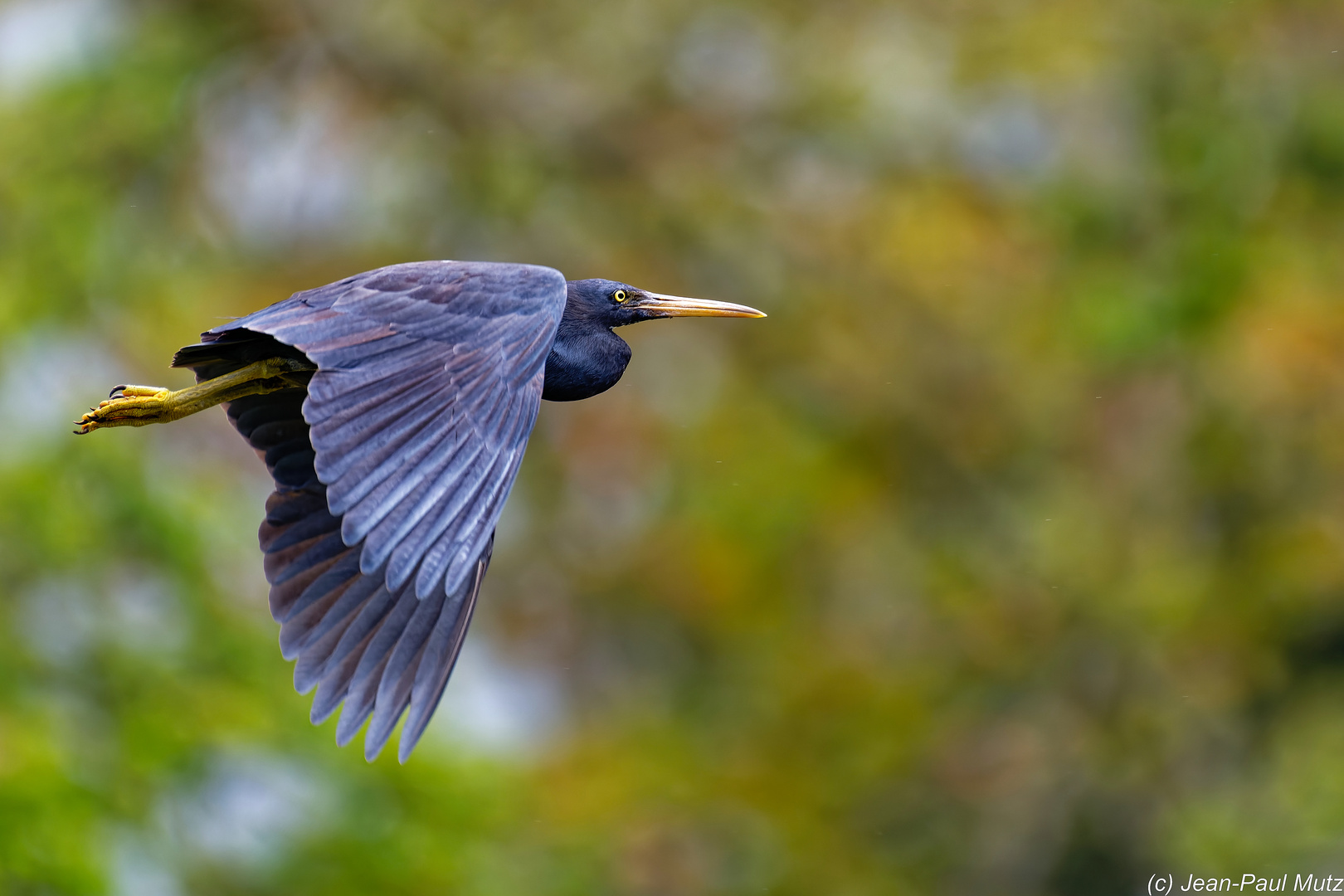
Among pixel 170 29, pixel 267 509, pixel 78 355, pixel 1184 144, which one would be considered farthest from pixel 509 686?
pixel 267 509

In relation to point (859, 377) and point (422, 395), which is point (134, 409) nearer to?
point (422, 395)

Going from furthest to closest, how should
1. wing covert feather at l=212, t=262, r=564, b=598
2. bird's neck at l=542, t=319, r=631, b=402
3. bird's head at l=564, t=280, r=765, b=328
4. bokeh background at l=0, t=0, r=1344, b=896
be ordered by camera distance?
bokeh background at l=0, t=0, r=1344, b=896
bird's head at l=564, t=280, r=765, b=328
bird's neck at l=542, t=319, r=631, b=402
wing covert feather at l=212, t=262, r=564, b=598

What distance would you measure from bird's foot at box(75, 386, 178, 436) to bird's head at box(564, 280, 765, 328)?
123 centimetres

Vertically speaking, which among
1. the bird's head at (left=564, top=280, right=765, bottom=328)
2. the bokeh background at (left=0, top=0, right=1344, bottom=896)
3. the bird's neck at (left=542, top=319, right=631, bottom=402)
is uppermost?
the bokeh background at (left=0, top=0, right=1344, bottom=896)

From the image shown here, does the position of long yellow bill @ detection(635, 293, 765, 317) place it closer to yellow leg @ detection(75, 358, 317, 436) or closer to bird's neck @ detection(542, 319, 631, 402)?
bird's neck @ detection(542, 319, 631, 402)

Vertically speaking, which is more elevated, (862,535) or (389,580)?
(862,535)

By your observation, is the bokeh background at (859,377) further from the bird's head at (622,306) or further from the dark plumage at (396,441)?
the dark plumage at (396,441)

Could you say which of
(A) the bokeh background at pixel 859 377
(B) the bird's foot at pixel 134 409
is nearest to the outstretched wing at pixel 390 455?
(B) the bird's foot at pixel 134 409

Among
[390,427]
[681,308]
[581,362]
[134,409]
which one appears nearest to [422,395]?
[390,427]

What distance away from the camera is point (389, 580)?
13.2ft

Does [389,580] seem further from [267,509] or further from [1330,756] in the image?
[1330,756]

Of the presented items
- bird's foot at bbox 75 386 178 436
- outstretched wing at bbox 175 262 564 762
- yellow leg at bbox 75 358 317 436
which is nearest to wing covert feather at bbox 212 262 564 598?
outstretched wing at bbox 175 262 564 762

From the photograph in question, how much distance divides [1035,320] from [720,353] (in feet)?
8.92

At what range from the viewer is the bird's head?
5.43 metres
